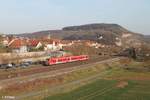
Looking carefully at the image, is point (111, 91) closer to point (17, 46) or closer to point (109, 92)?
point (109, 92)

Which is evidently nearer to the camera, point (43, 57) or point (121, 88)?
point (121, 88)

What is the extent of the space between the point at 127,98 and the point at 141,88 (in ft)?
38.9

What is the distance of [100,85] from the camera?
6450cm

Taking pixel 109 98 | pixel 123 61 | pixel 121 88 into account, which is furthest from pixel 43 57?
pixel 109 98

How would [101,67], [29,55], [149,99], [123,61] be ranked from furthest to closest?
[123,61] < [29,55] < [101,67] < [149,99]

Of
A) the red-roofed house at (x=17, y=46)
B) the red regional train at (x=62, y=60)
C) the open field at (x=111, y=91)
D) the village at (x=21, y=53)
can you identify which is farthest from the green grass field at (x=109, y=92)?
the red-roofed house at (x=17, y=46)

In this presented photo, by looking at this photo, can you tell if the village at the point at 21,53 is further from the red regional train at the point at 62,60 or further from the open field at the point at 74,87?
the open field at the point at 74,87

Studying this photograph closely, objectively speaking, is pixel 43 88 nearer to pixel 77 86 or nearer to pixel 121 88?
pixel 77 86

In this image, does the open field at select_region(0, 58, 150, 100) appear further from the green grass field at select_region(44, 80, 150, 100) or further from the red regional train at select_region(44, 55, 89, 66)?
the red regional train at select_region(44, 55, 89, 66)

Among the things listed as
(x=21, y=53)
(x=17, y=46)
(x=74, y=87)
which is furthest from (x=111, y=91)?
(x=17, y=46)

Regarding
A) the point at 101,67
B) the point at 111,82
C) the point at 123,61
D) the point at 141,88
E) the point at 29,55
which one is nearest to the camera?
the point at 141,88

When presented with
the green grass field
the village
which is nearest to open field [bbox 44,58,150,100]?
the green grass field

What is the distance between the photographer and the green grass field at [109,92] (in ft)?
165

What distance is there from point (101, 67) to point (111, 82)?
81.4 feet
